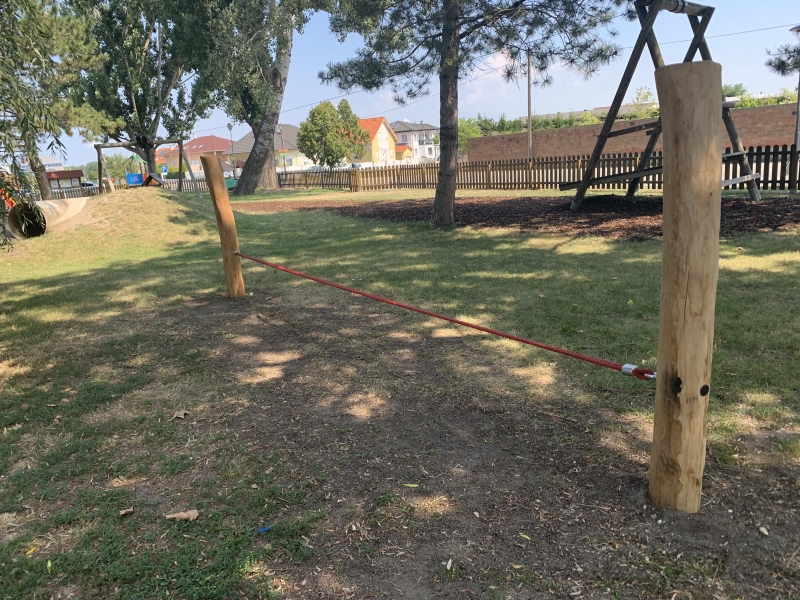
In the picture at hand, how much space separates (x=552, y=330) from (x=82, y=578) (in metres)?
3.86

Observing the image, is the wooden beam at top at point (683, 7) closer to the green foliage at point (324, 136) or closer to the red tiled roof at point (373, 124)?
the green foliage at point (324, 136)

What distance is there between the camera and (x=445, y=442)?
11.0 ft

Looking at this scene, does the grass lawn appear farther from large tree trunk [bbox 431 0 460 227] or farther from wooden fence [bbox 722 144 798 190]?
wooden fence [bbox 722 144 798 190]

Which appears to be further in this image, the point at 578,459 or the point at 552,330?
the point at 552,330

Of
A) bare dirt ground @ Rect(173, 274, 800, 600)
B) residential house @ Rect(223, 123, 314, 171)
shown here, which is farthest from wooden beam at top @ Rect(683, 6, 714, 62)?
residential house @ Rect(223, 123, 314, 171)

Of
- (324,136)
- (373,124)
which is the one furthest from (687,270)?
(373,124)

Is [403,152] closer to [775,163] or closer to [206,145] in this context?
[206,145]

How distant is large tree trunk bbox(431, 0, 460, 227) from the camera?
34.4 feet

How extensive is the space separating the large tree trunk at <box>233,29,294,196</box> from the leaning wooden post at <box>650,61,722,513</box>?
27422 mm

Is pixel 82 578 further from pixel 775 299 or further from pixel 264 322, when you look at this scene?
pixel 775 299

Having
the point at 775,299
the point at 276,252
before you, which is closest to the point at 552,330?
the point at 775,299

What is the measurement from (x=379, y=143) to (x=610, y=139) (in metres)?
71.3

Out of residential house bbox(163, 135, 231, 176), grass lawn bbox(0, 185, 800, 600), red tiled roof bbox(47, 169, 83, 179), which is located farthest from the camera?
residential house bbox(163, 135, 231, 176)

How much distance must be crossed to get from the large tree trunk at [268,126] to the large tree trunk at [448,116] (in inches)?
713
